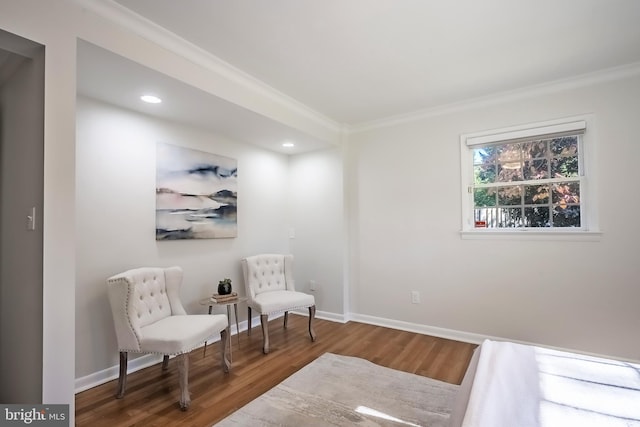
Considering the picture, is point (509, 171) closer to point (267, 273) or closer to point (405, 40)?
point (405, 40)

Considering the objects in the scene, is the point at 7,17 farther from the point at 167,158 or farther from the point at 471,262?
the point at 471,262

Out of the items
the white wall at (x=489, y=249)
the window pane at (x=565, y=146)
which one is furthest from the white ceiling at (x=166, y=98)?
the window pane at (x=565, y=146)

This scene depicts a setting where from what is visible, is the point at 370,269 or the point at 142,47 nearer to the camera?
the point at 142,47

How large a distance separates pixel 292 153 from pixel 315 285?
1.89m

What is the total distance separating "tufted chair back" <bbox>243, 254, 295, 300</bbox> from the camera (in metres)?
3.46

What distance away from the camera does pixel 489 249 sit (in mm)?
3279

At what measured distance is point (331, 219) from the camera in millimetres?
4156

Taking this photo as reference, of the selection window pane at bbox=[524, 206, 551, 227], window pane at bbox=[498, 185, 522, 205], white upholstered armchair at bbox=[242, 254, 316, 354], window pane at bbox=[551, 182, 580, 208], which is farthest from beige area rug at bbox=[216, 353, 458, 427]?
window pane at bbox=[551, 182, 580, 208]

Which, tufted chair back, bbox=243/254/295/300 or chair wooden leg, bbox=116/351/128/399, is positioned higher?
tufted chair back, bbox=243/254/295/300

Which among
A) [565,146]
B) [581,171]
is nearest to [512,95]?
[565,146]

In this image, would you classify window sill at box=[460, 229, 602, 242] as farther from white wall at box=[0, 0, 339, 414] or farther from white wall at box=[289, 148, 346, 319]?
Result: white wall at box=[0, 0, 339, 414]

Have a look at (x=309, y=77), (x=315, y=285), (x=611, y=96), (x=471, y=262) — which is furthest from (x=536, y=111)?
(x=315, y=285)

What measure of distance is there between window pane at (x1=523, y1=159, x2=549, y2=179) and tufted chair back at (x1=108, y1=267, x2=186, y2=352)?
3.51 metres

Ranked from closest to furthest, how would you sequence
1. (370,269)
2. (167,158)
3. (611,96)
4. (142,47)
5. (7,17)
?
(7,17) < (142,47) < (611,96) < (167,158) < (370,269)
